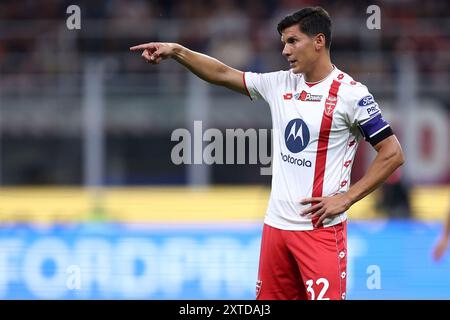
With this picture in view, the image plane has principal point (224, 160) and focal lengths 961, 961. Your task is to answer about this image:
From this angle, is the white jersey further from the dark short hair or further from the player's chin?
the dark short hair

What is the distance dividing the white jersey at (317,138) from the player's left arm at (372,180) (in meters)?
0.07

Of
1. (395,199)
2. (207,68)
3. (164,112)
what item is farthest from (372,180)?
(164,112)

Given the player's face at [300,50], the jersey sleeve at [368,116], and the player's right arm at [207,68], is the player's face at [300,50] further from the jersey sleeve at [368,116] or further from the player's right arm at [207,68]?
the player's right arm at [207,68]

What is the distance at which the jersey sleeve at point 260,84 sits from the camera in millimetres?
4965

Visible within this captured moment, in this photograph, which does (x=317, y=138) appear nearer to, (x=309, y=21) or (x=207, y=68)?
(x=309, y=21)

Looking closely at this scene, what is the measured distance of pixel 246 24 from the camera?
42.1 ft

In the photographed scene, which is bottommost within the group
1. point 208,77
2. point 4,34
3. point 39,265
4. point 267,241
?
point 39,265

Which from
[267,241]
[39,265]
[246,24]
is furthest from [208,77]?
[246,24]

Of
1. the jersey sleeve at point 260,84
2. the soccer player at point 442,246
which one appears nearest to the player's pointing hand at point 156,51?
the jersey sleeve at point 260,84

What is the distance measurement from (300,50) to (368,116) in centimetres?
47

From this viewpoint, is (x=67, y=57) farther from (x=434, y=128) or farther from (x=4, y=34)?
(x=434, y=128)

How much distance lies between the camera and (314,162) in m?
4.72

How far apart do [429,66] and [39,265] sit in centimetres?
583
